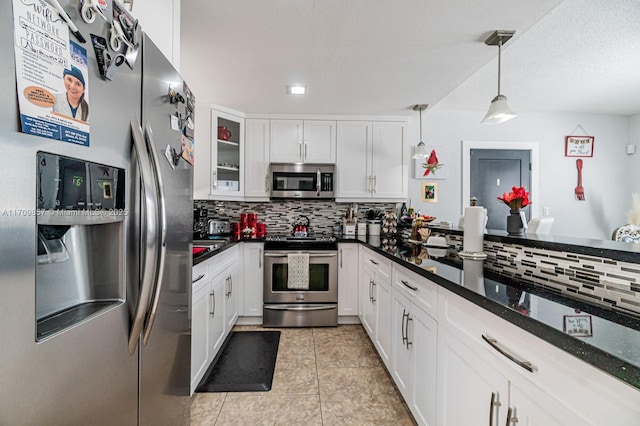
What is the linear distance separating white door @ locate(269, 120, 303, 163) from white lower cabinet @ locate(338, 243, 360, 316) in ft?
3.88

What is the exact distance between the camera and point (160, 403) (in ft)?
3.33

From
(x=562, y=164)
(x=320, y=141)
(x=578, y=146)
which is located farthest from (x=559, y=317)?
(x=578, y=146)

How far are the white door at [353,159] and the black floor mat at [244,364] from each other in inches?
68.5

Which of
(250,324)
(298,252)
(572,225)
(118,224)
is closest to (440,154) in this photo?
(572,225)

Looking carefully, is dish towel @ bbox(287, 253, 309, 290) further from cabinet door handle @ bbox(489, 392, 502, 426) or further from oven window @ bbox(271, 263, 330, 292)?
cabinet door handle @ bbox(489, 392, 502, 426)

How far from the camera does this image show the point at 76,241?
26.5 inches

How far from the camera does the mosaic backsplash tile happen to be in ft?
3.09

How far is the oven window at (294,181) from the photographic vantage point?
334 cm

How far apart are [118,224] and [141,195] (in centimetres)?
10

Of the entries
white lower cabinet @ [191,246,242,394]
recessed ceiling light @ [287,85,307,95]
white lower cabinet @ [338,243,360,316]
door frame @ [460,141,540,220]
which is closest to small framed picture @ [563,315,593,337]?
white lower cabinet @ [191,246,242,394]

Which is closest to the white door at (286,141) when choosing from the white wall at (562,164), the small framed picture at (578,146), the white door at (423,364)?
the white wall at (562,164)

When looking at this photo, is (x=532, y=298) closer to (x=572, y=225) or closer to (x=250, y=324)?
(x=250, y=324)

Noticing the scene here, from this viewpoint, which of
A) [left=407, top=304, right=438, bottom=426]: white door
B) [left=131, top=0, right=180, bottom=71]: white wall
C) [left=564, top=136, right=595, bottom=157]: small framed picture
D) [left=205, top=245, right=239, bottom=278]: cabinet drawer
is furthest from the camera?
[left=564, top=136, right=595, bottom=157]: small framed picture

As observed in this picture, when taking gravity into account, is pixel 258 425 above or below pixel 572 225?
below
